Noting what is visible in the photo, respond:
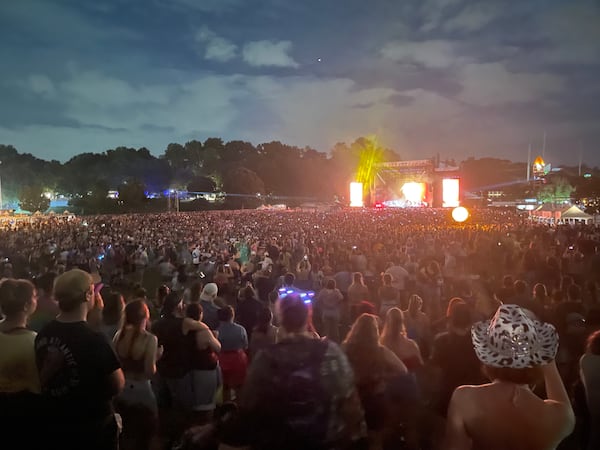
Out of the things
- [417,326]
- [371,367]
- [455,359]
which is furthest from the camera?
[417,326]

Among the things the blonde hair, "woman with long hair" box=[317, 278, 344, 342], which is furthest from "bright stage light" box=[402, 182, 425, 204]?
the blonde hair

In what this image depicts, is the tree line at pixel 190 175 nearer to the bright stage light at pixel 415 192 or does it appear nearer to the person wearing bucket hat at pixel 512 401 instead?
the bright stage light at pixel 415 192

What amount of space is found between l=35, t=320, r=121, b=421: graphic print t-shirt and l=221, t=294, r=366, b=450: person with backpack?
0.84 meters

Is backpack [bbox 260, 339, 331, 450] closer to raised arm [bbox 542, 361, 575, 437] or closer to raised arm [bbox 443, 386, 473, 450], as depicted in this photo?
raised arm [bbox 443, 386, 473, 450]

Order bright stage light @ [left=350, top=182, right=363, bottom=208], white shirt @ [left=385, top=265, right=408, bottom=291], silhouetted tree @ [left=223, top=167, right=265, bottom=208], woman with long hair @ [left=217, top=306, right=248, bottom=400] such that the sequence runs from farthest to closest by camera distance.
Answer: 1. silhouetted tree @ [left=223, top=167, right=265, bottom=208]
2. bright stage light @ [left=350, top=182, right=363, bottom=208]
3. white shirt @ [left=385, top=265, right=408, bottom=291]
4. woman with long hair @ [left=217, top=306, right=248, bottom=400]

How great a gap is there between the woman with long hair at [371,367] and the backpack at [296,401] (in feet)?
4.14

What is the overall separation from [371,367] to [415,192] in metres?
58.6

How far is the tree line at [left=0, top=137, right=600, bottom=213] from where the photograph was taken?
207 ft

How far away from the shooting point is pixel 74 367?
2.38 meters

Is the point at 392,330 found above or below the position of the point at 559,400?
below

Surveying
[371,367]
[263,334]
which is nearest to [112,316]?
[263,334]

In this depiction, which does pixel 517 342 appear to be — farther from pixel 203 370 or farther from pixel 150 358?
pixel 203 370

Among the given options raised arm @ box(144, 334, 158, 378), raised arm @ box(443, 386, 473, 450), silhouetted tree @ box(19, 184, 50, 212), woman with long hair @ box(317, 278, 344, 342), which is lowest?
woman with long hair @ box(317, 278, 344, 342)

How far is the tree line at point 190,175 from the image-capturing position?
63219mm
